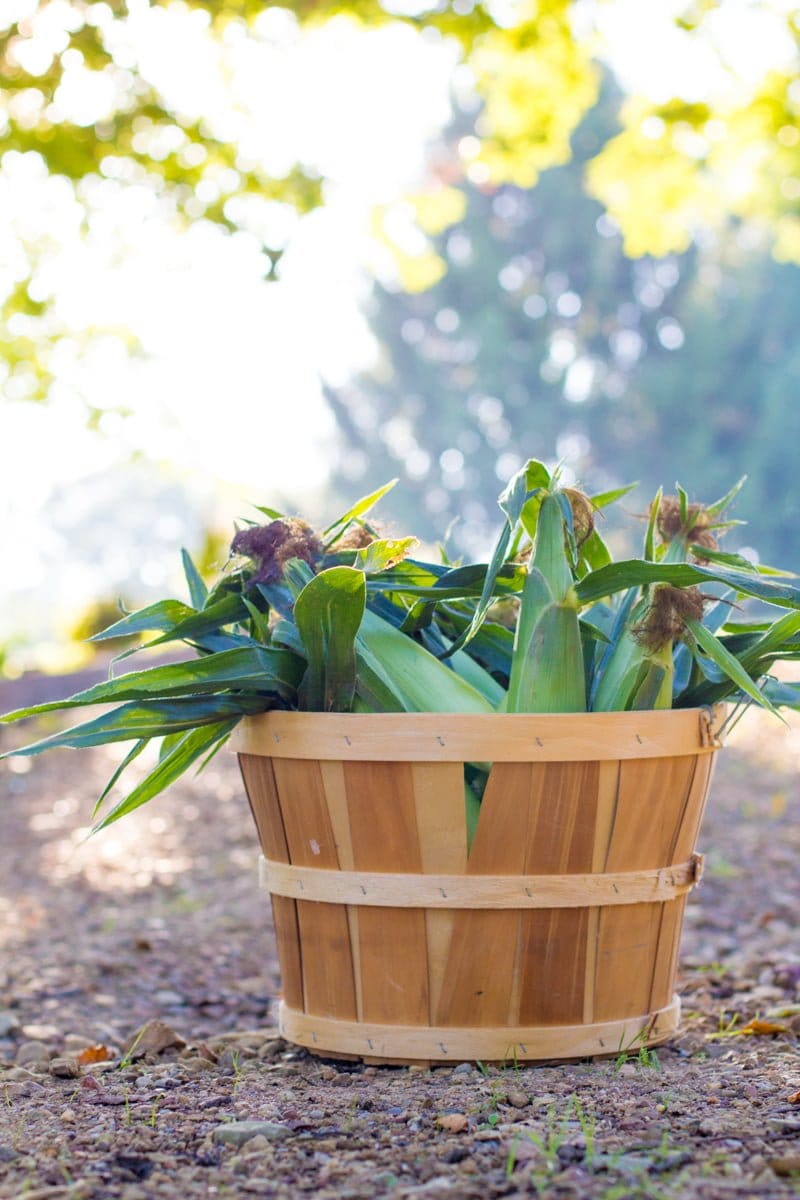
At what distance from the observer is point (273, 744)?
1.75 metres

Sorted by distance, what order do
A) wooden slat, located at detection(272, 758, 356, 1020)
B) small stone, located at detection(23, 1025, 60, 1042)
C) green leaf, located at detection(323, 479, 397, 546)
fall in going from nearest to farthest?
wooden slat, located at detection(272, 758, 356, 1020)
green leaf, located at detection(323, 479, 397, 546)
small stone, located at detection(23, 1025, 60, 1042)

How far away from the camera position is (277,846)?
1.83 metres

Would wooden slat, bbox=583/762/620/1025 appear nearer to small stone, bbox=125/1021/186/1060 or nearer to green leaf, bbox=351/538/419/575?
green leaf, bbox=351/538/419/575

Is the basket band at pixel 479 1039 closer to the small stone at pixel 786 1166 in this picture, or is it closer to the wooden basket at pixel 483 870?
the wooden basket at pixel 483 870

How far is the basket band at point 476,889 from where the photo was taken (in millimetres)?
1660

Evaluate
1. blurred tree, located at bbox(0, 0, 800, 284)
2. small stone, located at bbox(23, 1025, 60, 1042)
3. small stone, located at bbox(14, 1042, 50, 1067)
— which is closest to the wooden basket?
small stone, located at bbox(14, 1042, 50, 1067)

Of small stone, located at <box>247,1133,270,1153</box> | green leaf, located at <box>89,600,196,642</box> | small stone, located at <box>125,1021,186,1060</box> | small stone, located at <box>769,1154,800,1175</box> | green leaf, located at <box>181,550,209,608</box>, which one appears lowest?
small stone, located at <box>125,1021,186,1060</box>

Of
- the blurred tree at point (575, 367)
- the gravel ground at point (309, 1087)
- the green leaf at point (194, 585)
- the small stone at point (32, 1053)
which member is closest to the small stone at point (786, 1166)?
the gravel ground at point (309, 1087)

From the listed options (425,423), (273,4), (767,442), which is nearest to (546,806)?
(273,4)

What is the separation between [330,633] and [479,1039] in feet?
1.98

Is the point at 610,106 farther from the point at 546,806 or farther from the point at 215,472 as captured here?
the point at 546,806

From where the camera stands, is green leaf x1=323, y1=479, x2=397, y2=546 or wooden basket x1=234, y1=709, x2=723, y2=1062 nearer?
wooden basket x1=234, y1=709, x2=723, y2=1062

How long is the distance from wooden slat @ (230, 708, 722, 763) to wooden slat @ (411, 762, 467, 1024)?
31 millimetres

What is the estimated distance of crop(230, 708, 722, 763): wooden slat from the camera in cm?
162
